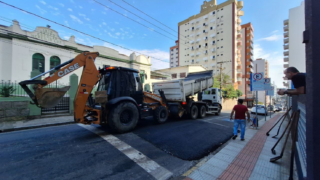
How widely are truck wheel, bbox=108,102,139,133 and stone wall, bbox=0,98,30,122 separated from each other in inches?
277

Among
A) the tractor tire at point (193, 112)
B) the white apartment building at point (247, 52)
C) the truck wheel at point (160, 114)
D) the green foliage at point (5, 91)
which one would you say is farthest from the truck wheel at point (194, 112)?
the white apartment building at point (247, 52)

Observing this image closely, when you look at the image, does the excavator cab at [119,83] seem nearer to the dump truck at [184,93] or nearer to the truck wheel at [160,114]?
the truck wheel at [160,114]

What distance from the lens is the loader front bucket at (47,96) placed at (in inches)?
166

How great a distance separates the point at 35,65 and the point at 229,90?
3170cm

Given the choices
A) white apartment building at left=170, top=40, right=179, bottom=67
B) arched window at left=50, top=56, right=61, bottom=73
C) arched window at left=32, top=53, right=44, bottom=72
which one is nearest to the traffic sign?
arched window at left=50, top=56, right=61, bottom=73

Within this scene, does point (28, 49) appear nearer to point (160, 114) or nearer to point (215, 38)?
point (160, 114)

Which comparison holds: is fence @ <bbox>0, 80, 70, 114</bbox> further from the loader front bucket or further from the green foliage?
the loader front bucket

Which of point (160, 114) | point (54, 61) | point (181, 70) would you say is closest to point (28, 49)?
point (54, 61)

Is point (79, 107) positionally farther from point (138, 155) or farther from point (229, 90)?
point (229, 90)

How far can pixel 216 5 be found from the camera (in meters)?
48.6

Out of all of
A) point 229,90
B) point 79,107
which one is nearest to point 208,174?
point 79,107

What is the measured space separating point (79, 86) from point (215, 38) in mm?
50093

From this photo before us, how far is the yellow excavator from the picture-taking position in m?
4.46

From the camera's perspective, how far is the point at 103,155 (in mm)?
3828
